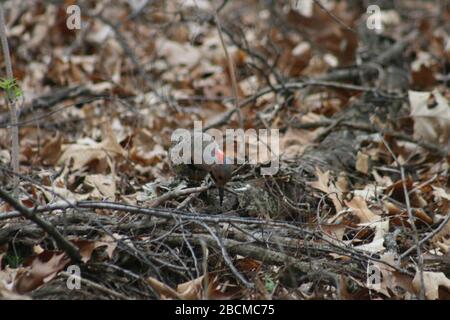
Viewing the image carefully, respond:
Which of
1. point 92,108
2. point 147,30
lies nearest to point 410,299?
point 92,108

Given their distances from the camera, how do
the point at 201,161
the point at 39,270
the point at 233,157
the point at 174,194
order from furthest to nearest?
the point at 233,157 < the point at 201,161 < the point at 174,194 < the point at 39,270

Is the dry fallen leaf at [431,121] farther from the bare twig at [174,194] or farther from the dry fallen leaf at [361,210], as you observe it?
the bare twig at [174,194]

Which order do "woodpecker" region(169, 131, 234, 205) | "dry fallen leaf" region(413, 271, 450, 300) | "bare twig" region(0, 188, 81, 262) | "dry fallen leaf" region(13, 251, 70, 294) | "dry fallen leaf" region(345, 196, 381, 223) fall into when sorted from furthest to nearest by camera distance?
"dry fallen leaf" region(345, 196, 381, 223)
"woodpecker" region(169, 131, 234, 205)
"dry fallen leaf" region(413, 271, 450, 300)
"dry fallen leaf" region(13, 251, 70, 294)
"bare twig" region(0, 188, 81, 262)

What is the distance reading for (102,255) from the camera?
3.12 meters

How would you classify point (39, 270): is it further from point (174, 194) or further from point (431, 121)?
point (431, 121)

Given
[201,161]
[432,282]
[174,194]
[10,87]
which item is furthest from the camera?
[201,161]

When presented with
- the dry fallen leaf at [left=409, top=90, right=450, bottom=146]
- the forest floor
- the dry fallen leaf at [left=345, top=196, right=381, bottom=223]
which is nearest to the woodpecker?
the forest floor

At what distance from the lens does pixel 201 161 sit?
12.0 ft

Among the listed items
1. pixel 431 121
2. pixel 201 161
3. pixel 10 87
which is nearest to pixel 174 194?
pixel 201 161

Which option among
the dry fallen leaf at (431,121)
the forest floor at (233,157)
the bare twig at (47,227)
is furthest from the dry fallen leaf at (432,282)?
the dry fallen leaf at (431,121)

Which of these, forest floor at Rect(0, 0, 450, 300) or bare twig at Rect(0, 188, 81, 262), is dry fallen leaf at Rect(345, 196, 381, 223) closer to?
forest floor at Rect(0, 0, 450, 300)

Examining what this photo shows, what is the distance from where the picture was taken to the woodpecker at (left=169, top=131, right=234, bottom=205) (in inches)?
136

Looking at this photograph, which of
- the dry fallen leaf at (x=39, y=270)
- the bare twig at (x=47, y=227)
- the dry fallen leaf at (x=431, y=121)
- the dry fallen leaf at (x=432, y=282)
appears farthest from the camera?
the dry fallen leaf at (x=431, y=121)

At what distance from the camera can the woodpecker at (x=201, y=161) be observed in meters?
3.46
